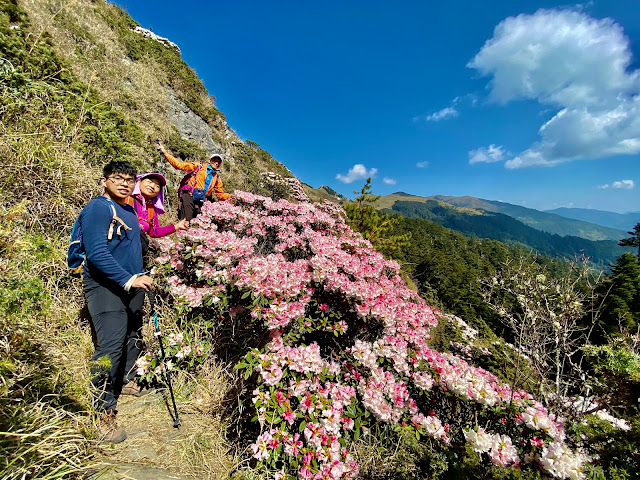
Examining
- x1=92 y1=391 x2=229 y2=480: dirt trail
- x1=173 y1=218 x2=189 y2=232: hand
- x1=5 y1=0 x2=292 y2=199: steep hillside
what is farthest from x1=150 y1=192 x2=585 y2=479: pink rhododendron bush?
x1=5 y1=0 x2=292 y2=199: steep hillside

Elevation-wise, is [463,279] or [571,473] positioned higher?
[571,473]

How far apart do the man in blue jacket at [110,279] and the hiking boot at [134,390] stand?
89 millimetres

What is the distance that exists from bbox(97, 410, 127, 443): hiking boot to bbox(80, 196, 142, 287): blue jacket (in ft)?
3.79

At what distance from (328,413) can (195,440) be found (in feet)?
4.35

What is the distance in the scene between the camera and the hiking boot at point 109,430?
6.73 feet

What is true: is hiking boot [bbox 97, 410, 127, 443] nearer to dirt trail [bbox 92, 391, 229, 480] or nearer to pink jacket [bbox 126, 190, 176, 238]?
dirt trail [bbox 92, 391, 229, 480]

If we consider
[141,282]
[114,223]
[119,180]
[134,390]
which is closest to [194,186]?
[119,180]

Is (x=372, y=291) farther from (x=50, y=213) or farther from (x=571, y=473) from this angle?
(x=50, y=213)

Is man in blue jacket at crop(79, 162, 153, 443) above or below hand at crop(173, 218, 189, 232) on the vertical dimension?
below

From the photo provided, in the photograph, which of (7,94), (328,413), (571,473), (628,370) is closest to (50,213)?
(7,94)

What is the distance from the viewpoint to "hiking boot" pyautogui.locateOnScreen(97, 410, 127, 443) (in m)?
2.05

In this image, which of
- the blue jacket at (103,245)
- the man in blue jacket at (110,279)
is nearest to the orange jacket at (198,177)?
the man in blue jacket at (110,279)

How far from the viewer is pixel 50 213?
3.37 metres

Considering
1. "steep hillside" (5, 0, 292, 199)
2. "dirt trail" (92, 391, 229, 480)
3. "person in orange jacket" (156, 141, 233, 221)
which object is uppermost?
"steep hillside" (5, 0, 292, 199)
